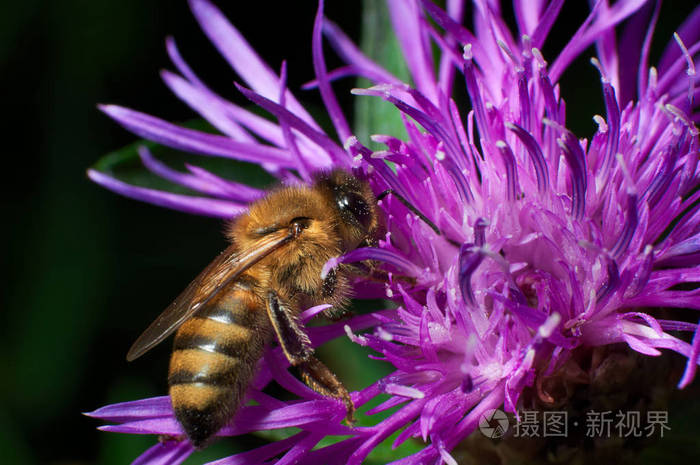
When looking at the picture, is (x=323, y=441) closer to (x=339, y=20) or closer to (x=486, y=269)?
(x=486, y=269)

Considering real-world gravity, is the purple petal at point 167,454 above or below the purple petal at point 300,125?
below

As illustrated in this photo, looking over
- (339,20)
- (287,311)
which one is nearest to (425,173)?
(287,311)

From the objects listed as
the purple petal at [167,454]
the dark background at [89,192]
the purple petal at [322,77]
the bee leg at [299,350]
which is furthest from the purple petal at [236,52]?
the purple petal at [167,454]

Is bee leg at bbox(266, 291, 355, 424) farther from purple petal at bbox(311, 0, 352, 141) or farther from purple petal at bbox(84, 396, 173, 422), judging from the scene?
purple petal at bbox(311, 0, 352, 141)

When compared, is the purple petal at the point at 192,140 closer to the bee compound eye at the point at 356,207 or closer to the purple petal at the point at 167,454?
the bee compound eye at the point at 356,207

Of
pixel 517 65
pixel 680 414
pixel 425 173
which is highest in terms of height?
A: pixel 517 65

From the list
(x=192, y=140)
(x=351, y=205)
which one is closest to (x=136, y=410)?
(x=351, y=205)
